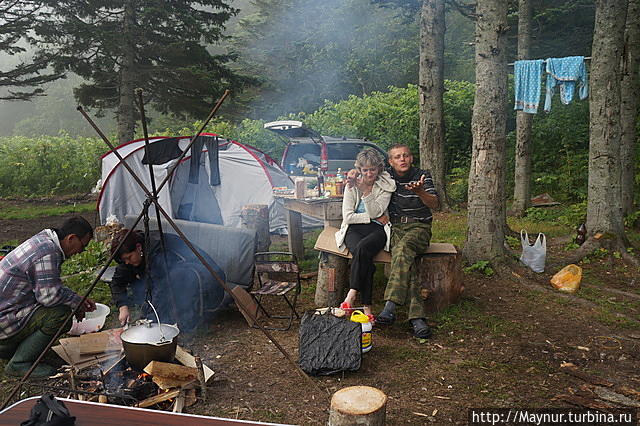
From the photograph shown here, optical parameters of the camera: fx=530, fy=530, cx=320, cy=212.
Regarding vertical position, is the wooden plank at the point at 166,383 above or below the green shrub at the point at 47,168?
below

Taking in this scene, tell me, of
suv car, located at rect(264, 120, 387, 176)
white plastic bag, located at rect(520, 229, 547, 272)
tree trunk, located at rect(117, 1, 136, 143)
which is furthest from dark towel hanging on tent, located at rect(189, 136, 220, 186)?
tree trunk, located at rect(117, 1, 136, 143)

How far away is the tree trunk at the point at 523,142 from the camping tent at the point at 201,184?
15.8 feet

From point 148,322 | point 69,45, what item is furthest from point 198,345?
point 69,45

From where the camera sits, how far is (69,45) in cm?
1338

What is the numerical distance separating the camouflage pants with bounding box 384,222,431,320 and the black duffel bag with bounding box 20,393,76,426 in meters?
2.97

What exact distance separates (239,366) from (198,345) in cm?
60

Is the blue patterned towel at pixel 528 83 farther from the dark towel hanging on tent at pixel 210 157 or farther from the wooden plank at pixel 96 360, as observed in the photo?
the wooden plank at pixel 96 360

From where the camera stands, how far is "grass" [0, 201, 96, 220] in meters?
11.2

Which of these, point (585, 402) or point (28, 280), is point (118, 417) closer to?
point (28, 280)

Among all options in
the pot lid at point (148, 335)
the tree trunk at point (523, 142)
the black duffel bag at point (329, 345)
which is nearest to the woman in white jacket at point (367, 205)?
the black duffel bag at point (329, 345)

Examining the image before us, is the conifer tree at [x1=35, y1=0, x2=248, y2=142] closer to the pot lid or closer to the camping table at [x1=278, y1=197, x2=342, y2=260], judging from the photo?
the camping table at [x1=278, y1=197, x2=342, y2=260]

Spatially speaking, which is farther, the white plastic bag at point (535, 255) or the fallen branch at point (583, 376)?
the white plastic bag at point (535, 255)

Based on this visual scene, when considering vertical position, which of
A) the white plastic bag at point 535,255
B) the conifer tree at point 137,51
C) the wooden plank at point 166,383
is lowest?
the wooden plank at point 166,383

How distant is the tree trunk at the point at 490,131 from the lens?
5.66 metres
